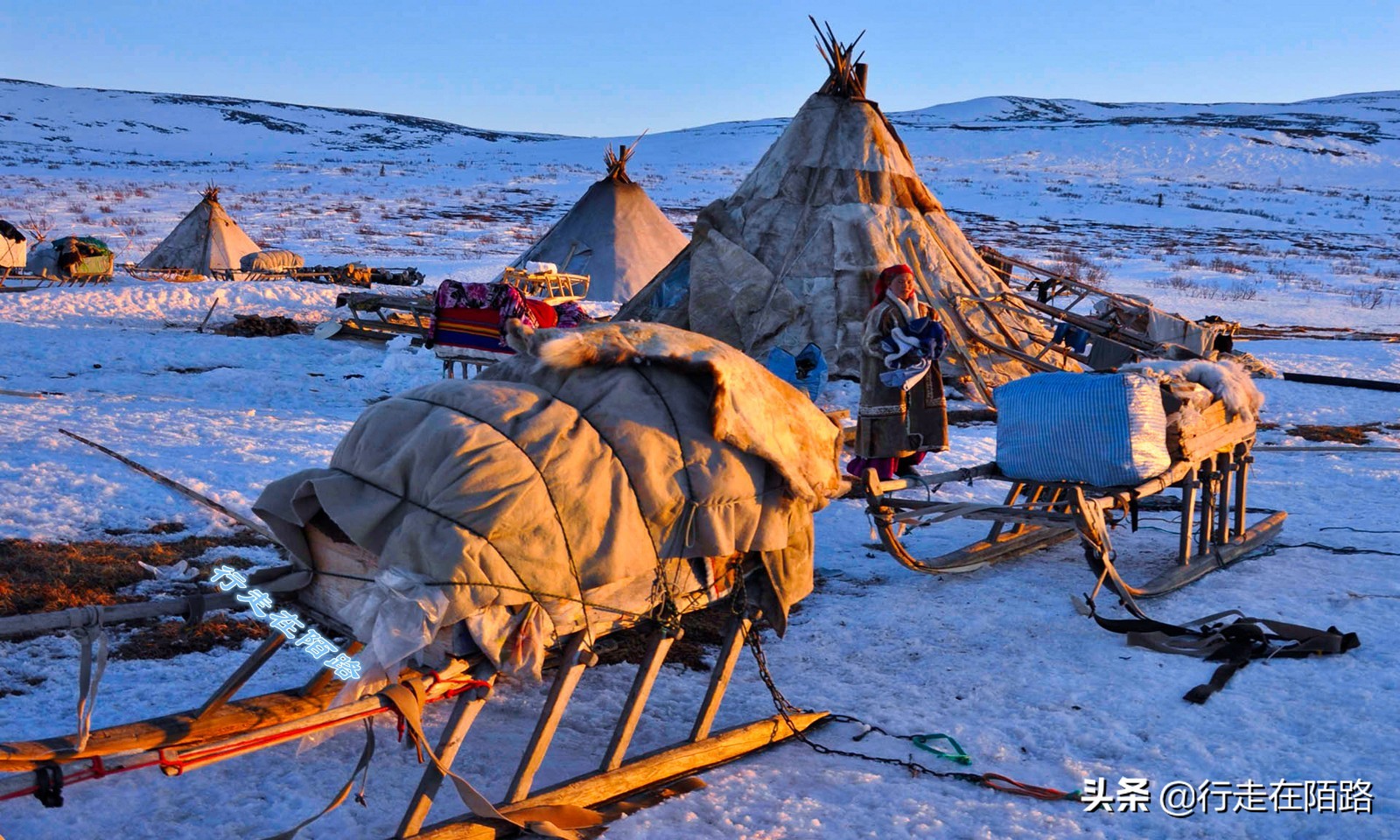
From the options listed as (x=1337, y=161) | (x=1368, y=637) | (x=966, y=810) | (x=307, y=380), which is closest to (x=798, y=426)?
(x=966, y=810)

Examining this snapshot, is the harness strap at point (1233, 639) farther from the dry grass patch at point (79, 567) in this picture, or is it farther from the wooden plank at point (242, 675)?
the dry grass patch at point (79, 567)

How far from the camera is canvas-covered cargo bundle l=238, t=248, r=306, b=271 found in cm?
2089

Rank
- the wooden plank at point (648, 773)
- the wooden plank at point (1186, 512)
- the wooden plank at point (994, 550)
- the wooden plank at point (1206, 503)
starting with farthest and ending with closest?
the wooden plank at point (1206, 503)
the wooden plank at point (994, 550)
the wooden plank at point (1186, 512)
the wooden plank at point (648, 773)

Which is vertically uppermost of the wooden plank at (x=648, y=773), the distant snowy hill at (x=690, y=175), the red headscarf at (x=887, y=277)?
the distant snowy hill at (x=690, y=175)

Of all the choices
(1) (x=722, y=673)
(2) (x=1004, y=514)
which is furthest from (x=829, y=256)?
(1) (x=722, y=673)

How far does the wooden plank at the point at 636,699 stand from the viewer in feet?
12.6

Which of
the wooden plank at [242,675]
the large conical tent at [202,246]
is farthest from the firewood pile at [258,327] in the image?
the wooden plank at [242,675]

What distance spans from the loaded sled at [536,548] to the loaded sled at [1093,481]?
73.8 inches

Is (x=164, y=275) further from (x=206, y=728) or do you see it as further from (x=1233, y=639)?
(x=1233, y=639)

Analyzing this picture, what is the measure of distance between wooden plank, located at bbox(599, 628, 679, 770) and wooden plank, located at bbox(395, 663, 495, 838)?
2.06 ft

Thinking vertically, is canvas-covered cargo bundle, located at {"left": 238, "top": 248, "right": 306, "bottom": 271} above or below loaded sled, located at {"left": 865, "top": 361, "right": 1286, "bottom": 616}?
above

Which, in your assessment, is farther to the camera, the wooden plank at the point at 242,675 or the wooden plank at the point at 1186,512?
the wooden plank at the point at 1186,512

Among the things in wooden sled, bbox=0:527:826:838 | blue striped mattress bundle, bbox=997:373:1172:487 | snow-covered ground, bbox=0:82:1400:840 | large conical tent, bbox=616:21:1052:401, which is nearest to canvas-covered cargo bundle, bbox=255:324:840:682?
wooden sled, bbox=0:527:826:838

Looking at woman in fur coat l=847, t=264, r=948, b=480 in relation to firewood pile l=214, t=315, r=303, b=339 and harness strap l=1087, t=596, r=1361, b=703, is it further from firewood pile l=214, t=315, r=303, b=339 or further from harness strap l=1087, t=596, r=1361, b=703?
firewood pile l=214, t=315, r=303, b=339
